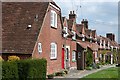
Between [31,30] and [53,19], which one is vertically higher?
[53,19]

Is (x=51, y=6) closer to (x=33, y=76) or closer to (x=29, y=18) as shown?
(x=29, y=18)

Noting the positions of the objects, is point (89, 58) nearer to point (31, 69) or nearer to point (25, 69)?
point (31, 69)

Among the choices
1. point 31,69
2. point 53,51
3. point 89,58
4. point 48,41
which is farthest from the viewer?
point 89,58

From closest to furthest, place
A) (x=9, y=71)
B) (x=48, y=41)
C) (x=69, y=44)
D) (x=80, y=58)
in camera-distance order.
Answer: (x=9, y=71) < (x=48, y=41) < (x=69, y=44) < (x=80, y=58)

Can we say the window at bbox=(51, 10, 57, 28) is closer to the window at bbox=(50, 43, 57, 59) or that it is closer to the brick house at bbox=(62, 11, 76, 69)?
the window at bbox=(50, 43, 57, 59)

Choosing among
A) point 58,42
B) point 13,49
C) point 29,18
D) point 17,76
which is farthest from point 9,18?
point 17,76

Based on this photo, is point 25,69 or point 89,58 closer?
point 25,69

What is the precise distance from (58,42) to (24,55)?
7.85 metres

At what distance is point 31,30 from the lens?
23.7m

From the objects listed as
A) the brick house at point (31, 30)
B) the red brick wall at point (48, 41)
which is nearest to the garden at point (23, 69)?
the brick house at point (31, 30)

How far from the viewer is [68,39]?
116 feet

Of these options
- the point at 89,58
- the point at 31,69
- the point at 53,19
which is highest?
the point at 53,19

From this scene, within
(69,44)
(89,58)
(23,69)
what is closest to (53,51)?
(69,44)

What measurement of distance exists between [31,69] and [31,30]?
22.8ft
